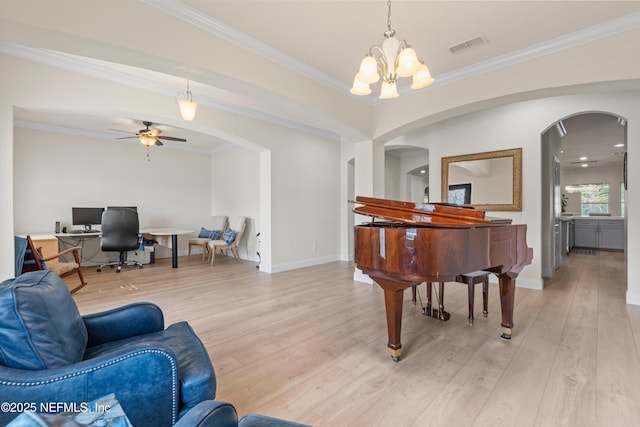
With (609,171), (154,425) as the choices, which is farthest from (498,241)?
(609,171)

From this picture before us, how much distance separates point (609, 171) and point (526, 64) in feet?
31.5

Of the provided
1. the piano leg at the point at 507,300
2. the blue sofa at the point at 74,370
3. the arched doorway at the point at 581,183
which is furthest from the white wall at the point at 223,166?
the arched doorway at the point at 581,183

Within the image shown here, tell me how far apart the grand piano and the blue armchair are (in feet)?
4.47

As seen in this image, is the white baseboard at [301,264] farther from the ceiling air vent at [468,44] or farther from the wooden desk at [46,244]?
the ceiling air vent at [468,44]

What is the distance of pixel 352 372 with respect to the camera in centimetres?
208

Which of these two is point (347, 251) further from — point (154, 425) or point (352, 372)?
point (154, 425)

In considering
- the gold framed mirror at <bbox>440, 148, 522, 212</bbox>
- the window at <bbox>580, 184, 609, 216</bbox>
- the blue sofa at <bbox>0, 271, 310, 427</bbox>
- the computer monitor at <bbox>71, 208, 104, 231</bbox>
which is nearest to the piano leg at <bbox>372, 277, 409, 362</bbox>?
the blue sofa at <bbox>0, 271, 310, 427</bbox>

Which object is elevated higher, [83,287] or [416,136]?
[416,136]

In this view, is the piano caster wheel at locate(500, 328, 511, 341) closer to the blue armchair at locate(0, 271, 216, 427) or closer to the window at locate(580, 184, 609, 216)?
the blue armchair at locate(0, 271, 216, 427)

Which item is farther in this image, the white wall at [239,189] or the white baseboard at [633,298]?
the white wall at [239,189]

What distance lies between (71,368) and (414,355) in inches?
85.9

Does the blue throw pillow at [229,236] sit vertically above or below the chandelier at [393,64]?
below

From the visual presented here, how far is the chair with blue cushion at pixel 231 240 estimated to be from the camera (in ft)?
20.1

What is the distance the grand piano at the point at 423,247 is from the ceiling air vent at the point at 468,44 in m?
1.83
